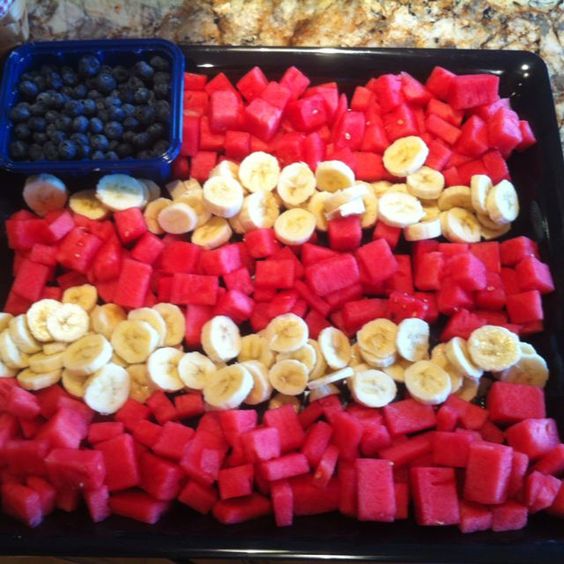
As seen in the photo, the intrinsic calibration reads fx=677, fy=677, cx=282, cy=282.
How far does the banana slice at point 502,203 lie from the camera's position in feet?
6.91

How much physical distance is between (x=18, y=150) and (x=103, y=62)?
43 cm

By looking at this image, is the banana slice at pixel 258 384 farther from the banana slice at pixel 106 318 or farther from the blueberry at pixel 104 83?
the blueberry at pixel 104 83

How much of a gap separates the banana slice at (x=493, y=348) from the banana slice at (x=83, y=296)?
1.13 metres

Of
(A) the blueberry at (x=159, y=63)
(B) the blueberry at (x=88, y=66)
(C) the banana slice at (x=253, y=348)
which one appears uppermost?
(A) the blueberry at (x=159, y=63)

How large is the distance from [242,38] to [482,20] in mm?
889

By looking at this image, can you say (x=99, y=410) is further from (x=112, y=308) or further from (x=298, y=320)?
(x=298, y=320)

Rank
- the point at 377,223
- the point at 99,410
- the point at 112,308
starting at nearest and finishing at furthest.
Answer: the point at 99,410 → the point at 112,308 → the point at 377,223

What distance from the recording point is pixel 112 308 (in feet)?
6.72

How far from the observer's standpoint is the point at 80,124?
204cm

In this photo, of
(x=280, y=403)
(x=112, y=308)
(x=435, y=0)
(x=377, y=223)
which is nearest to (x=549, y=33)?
(x=435, y=0)

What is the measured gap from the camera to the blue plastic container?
6.59 ft

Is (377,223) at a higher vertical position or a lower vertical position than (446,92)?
lower

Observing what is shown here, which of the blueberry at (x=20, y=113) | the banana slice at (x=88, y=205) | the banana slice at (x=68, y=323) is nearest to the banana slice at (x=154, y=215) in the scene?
the banana slice at (x=88, y=205)

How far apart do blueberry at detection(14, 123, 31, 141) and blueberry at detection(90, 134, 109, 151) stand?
0.20 meters
